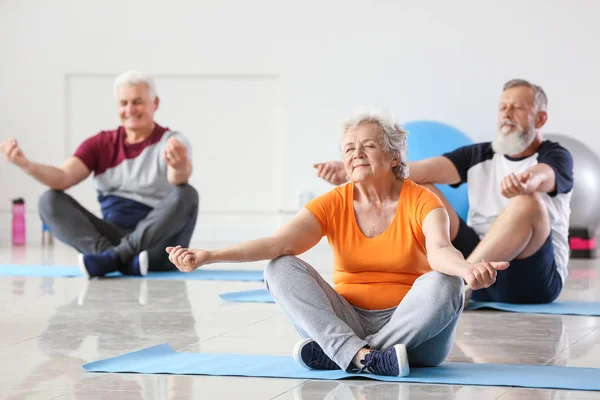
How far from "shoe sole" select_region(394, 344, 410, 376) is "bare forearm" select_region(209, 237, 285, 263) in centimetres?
41

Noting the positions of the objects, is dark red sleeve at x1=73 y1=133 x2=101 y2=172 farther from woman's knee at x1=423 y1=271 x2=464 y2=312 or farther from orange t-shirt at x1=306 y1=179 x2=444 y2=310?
woman's knee at x1=423 y1=271 x2=464 y2=312

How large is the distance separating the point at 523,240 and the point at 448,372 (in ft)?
4.22

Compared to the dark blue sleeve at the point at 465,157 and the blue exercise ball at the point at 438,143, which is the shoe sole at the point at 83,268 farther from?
the blue exercise ball at the point at 438,143

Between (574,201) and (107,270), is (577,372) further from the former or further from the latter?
(574,201)

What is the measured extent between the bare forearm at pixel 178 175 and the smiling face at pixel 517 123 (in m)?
1.72

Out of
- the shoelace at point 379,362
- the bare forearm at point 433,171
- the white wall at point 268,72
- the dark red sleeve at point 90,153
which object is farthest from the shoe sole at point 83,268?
the white wall at point 268,72

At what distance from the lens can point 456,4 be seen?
812 cm

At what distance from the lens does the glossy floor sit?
228cm

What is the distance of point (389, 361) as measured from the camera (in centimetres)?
242

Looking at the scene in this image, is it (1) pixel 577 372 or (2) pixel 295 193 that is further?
(2) pixel 295 193

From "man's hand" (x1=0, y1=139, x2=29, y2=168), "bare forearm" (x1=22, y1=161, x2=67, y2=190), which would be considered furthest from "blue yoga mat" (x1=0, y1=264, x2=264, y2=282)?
"man's hand" (x1=0, y1=139, x2=29, y2=168)

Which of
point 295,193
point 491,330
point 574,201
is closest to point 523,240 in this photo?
point 491,330

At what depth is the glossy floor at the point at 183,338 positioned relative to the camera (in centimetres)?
228

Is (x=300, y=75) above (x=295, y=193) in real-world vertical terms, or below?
above
